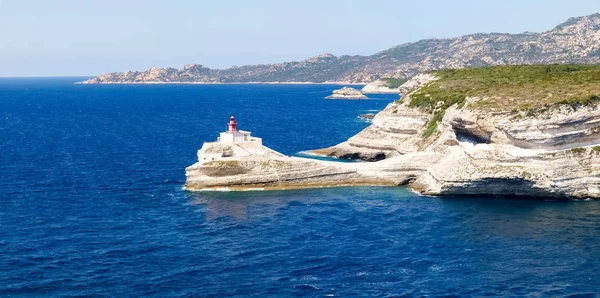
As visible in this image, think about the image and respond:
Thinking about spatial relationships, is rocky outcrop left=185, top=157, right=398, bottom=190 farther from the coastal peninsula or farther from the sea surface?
the sea surface

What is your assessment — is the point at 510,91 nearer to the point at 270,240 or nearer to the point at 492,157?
the point at 492,157

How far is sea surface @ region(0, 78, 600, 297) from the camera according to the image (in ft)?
127

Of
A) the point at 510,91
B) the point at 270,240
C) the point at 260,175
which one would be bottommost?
the point at 270,240

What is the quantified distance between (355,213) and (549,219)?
15065mm

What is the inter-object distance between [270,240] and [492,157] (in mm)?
23213

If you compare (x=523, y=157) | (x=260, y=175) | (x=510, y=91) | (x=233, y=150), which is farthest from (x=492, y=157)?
(x=233, y=150)

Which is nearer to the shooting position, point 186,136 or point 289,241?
point 289,241

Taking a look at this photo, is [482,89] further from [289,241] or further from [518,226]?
[289,241]

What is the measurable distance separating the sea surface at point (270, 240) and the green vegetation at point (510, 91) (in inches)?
360

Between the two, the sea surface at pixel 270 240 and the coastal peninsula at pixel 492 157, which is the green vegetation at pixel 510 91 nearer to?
the coastal peninsula at pixel 492 157

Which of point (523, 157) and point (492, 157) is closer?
point (523, 157)

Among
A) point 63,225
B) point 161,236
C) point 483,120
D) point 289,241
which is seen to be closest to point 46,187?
point 63,225

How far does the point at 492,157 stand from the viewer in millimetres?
60000

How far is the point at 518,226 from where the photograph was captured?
51281 millimetres
